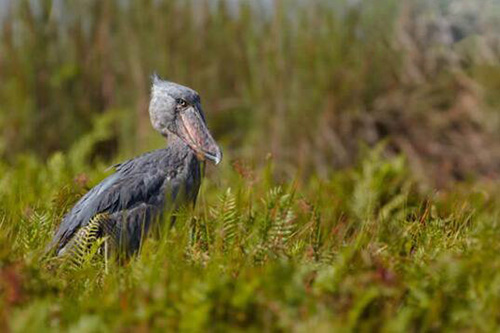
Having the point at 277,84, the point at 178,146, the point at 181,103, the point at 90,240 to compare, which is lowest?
the point at 277,84

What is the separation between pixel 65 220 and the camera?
457cm

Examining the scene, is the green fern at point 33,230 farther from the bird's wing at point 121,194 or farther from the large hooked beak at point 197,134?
the large hooked beak at point 197,134

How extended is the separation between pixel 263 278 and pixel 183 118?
100 inches

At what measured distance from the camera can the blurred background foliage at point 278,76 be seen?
8414mm

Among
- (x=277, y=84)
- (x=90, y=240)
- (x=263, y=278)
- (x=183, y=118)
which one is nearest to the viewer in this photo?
(x=263, y=278)

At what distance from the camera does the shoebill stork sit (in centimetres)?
443

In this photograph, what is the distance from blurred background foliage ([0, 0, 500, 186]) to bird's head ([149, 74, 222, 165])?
9.23ft

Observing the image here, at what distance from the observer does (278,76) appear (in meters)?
8.51

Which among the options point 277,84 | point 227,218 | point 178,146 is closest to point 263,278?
point 227,218

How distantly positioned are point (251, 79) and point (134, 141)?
1.12m

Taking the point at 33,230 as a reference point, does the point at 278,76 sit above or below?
below

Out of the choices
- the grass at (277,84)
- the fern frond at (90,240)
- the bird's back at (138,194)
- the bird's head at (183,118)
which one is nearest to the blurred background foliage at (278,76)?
the grass at (277,84)

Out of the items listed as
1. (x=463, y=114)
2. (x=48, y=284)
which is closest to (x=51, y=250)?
(x=48, y=284)

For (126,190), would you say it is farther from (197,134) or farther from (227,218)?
(227,218)
